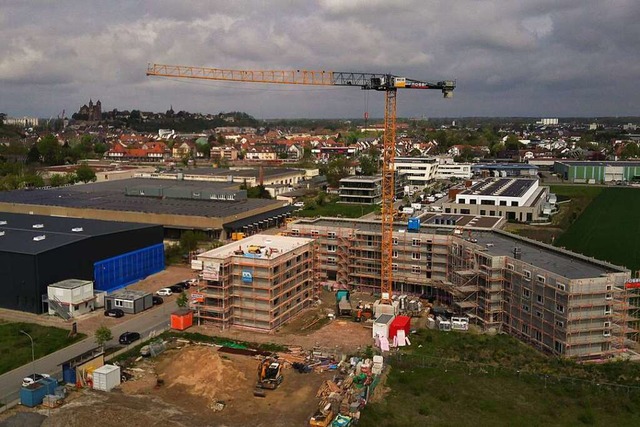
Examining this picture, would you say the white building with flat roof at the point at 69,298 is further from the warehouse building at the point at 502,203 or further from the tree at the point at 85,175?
the tree at the point at 85,175

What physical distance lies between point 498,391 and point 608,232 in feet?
93.6

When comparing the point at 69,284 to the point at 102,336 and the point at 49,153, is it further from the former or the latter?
the point at 49,153

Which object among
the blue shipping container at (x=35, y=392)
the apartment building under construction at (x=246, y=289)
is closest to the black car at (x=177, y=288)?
the apartment building under construction at (x=246, y=289)

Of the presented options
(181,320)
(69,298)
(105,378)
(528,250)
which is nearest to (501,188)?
(528,250)

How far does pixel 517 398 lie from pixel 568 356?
3.83 m

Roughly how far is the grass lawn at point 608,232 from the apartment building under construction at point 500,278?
807 centimetres

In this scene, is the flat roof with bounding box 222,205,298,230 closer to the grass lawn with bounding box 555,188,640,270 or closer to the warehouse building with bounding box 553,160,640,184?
the grass lawn with bounding box 555,188,640,270

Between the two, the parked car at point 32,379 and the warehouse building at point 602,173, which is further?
the warehouse building at point 602,173

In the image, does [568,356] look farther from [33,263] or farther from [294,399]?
[33,263]

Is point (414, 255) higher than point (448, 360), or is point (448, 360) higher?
point (414, 255)

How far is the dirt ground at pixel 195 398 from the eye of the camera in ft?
53.5

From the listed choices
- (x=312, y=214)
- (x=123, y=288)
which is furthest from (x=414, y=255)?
(x=312, y=214)

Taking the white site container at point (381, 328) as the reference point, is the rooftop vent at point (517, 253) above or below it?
above

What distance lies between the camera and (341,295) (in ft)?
89.0
